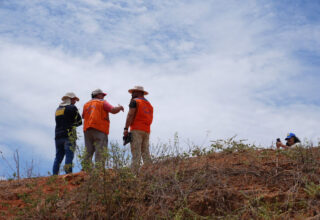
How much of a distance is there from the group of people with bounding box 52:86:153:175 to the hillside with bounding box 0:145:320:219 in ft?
4.96

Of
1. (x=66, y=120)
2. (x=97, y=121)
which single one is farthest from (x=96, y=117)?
(x=66, y=120)

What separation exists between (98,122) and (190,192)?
327 cm

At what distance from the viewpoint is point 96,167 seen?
5.41 metres

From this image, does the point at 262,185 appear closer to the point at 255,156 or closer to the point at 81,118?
the point at 255,156

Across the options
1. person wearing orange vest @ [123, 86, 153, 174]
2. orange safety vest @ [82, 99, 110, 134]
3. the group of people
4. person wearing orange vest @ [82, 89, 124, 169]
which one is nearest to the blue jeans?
the group of people

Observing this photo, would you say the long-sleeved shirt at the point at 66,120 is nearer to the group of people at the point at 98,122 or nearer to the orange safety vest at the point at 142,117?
the group of people at the point at 98,122

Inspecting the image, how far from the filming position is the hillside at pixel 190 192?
4.70 m

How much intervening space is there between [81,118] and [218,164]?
3.53m

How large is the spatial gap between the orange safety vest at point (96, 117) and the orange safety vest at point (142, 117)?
654 millimetres

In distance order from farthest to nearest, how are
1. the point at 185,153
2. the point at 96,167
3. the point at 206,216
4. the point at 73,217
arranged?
the point at 185,153
the point at 96,167
the point at 73,217
the point at 206,216

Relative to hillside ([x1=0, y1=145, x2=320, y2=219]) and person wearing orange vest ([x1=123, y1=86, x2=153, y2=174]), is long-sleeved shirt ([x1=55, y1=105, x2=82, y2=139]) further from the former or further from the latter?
hillside ([x1=0, y1=145, x2=320, y2=219])

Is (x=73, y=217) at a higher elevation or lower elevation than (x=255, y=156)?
lower

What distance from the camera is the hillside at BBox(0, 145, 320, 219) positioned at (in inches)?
185

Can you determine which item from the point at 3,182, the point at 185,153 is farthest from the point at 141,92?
the point at 3,182
